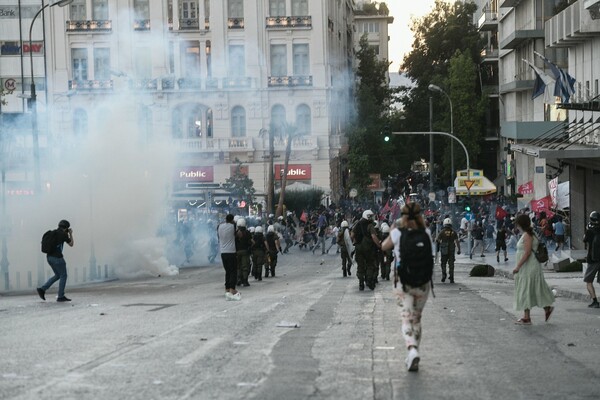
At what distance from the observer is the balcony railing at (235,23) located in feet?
235

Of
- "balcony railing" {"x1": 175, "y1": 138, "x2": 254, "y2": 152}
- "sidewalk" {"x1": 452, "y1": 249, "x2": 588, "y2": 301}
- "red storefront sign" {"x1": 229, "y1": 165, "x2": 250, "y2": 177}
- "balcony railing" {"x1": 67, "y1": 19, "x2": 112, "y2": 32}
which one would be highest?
"balcony railing" {"x1": 67, "y1": 19, "x2": 112, "y2": 32}

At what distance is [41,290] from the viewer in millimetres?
23016

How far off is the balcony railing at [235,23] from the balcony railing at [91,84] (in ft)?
32.2

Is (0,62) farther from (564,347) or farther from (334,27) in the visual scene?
(564,347)

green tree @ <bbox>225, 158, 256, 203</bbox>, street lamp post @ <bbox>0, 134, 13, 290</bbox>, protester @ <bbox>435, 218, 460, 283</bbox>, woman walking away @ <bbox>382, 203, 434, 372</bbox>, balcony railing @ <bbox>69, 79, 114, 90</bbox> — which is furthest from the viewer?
balcony railing @ <bbox>69, 79, 114, 90</bbox>

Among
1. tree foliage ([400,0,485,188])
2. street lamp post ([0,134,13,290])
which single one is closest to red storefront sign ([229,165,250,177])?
tree foliage ([400,0,485,188])

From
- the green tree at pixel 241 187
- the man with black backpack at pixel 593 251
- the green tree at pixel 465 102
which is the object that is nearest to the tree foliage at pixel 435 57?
the green tree at pixel 465 102

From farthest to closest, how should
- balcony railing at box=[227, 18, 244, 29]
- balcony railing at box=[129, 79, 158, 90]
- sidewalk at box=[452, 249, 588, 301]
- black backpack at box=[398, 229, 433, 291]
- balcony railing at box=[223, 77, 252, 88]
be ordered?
1. balcony railing at box=[227, 18, 244, 29]
2. balcony railing at box=[223, 77, 252, 88]
3. balcony railing at box=[129, 79, 158, 90]
4. sidewalk at box=[452, 249, 588, 301]
5. black backpack at box=[398, 229, 433, 291]

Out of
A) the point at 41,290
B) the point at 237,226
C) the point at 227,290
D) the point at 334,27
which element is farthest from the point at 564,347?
the point at 334,27

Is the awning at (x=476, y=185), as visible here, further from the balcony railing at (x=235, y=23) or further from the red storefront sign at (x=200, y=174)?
the balcony railing at (x=235, y=23)

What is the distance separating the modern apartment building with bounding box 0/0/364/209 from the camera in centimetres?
6844

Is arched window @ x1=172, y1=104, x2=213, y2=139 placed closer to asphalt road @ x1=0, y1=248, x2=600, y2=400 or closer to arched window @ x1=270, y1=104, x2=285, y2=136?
arched window @ x1=270, y1=104, x2=285, y2=136

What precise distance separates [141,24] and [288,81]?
9.24m

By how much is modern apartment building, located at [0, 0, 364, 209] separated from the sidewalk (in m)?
23.6
